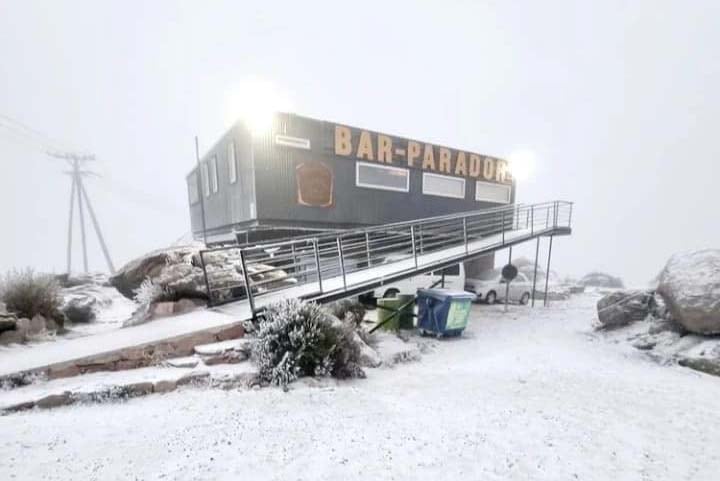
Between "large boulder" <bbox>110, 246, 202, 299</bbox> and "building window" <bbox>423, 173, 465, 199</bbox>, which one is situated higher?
"building window" <bbox>423, 173, 465, 199</bbox>

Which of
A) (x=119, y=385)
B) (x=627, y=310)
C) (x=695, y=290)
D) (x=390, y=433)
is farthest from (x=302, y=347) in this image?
(x=627, y=310)

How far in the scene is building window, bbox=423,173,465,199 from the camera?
41.4ft

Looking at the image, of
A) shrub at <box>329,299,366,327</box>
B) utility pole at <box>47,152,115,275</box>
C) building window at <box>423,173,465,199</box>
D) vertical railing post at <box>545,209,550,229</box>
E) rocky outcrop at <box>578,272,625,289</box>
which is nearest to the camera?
shrub at <box>329,299,366,327</box>

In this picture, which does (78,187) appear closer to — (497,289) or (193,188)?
(193,188)

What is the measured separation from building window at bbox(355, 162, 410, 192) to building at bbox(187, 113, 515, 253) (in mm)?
36

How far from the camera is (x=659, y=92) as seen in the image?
5408 inches

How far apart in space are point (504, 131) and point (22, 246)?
218127mm

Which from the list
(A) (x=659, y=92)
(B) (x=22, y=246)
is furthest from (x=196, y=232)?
(A) (x=659, y=92)

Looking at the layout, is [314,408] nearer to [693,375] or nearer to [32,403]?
[32,403]

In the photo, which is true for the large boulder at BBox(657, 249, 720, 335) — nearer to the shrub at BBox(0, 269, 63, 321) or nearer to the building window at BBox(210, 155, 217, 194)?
the shrub at BBox(0, 269, 63, 321)

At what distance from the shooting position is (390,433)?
9.12 ft

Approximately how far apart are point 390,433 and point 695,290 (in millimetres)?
7437

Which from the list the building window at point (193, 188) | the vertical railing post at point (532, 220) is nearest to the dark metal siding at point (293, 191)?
the vertical railing post at point (532, 220)

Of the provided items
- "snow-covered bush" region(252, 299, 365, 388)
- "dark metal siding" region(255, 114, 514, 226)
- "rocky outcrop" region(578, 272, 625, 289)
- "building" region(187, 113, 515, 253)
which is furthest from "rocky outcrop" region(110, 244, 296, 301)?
"rocky outcrop" region(578, 272, 625, 289)
